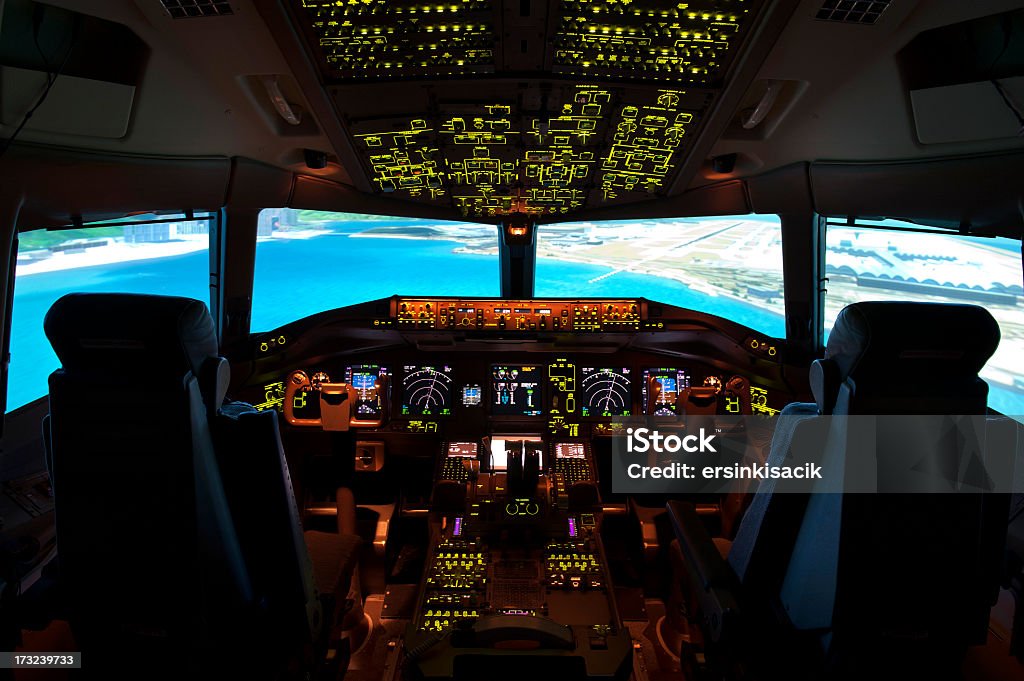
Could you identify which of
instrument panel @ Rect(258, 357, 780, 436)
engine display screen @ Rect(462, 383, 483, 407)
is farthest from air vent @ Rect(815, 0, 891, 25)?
engine display screen @ Rect(462, 383, 483, 407)

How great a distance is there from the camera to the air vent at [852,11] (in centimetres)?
154

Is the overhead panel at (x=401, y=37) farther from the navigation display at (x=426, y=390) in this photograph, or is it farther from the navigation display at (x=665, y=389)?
the navigation display at (x=665, y=389)

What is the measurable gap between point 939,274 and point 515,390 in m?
2.24

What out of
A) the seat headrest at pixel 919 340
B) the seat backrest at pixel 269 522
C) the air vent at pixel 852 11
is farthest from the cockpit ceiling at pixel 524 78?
the seat backrest at pixel 269 522

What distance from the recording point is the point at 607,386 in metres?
3.38

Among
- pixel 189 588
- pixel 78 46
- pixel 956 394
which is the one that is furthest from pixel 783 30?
pixel 78 46

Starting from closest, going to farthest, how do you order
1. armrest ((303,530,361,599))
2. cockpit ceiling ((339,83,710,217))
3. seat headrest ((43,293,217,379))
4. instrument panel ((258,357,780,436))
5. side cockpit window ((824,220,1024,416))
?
seat headrest ((43,293,217,379)) → armrest ((303,530,361,599)) → cockpit ceiling ((339,83,710,217)) → side cockpit window ((824,220,1024,416)) → instrument panel ((258,357,780,436))

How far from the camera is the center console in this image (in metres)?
1.69

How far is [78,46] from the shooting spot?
2.02 metres

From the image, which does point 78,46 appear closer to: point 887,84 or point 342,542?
point 342,542

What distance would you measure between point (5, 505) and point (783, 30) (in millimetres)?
3082

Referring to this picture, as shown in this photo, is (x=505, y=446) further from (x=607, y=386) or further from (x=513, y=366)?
(x=607, y=386)

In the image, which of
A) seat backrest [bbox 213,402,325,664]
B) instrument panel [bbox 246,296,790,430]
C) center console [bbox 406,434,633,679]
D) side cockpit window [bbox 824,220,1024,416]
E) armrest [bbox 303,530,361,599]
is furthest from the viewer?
instrument panel [bbox 246,296,790,430]

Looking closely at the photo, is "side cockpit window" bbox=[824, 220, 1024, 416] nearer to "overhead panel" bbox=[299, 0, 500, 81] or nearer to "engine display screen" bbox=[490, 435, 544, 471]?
"engine display screen" bbox=[490, 435, 544, 471]
